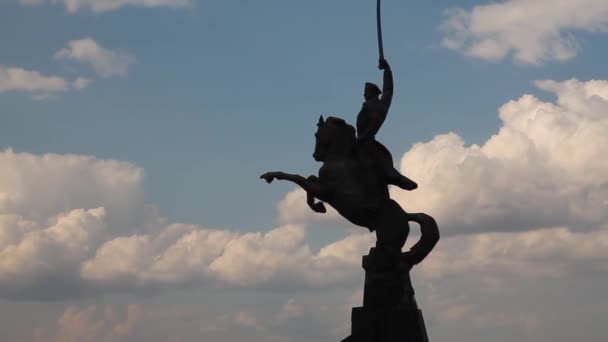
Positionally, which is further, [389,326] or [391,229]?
[391,229]

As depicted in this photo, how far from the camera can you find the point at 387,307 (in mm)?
22828

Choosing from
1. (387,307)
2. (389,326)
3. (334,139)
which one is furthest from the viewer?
(334,139)

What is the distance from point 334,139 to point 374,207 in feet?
5.64

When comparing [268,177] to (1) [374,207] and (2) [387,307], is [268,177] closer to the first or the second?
(1) [374,207]

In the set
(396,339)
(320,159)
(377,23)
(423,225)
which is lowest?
(396,339)

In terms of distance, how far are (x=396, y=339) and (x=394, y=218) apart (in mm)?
2438

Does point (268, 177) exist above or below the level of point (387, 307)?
above

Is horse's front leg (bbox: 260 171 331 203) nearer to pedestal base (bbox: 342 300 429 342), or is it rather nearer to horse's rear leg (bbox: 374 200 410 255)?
horse's rear leg (bbox: 374 200 410 255)

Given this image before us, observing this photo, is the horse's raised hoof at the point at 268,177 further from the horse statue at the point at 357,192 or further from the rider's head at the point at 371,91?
the rider's head at the point at 371,91

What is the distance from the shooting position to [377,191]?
77.4 ft

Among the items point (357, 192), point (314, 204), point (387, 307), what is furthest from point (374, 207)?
point (387, 307)

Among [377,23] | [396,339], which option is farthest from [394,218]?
[377,23]

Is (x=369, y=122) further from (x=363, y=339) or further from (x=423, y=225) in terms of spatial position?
(x=363, y=339)

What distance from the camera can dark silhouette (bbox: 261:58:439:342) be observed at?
898 inches
